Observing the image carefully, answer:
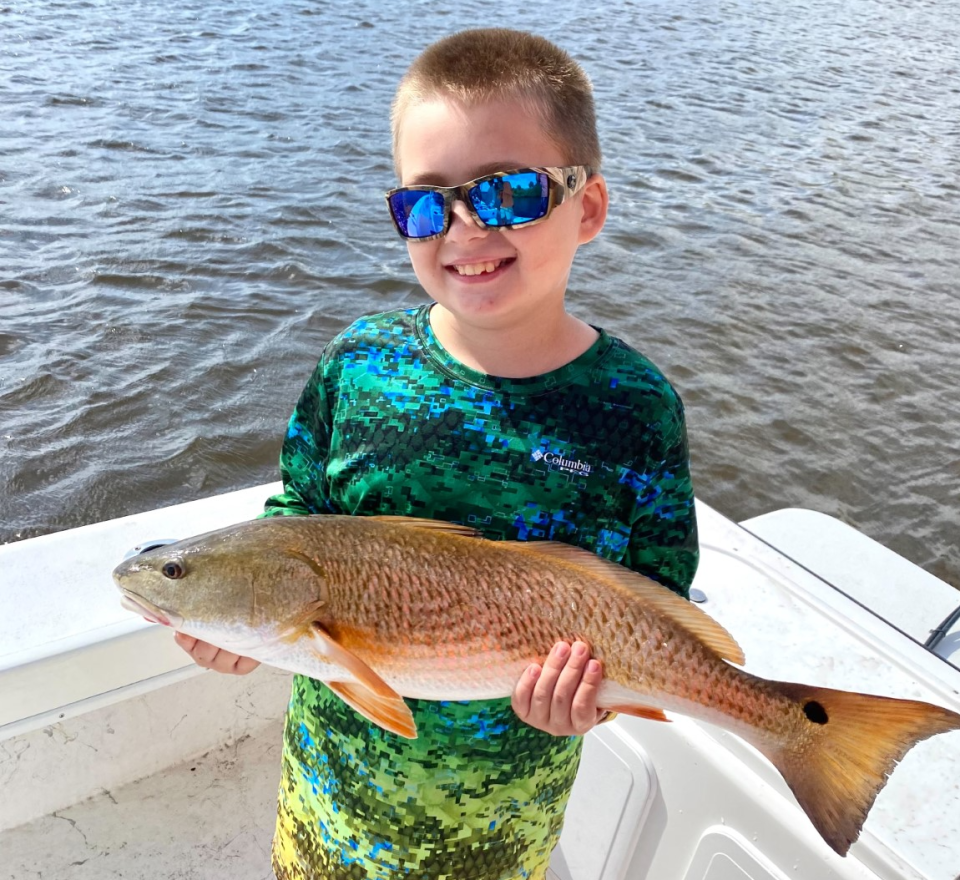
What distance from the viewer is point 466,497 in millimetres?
1741

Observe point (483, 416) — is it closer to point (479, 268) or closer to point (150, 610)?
point (479, 268)

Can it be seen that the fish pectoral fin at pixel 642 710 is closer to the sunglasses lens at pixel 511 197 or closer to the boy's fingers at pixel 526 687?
the boy's fingers at pixel 526 687

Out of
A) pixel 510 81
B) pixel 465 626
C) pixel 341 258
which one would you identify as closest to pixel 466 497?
pixel 465 626

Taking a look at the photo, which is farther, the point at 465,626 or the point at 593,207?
the point at 593,207

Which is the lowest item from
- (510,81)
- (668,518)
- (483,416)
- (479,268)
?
(668,518)

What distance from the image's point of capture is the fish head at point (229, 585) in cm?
161

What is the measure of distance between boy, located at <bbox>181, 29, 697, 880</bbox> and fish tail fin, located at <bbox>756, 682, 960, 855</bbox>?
38cm

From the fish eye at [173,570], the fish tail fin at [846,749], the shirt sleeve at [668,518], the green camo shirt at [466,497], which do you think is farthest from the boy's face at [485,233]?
the fish tail fin at [846,749]

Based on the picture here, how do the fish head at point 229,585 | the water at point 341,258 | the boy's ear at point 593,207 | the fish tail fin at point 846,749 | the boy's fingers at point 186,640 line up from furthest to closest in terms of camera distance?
the water at point 341,258, the boy's ear at point 593,207, the boy's fingers at point 186,640, the fish head at point 229,585, the fish tail fin at point 846,749

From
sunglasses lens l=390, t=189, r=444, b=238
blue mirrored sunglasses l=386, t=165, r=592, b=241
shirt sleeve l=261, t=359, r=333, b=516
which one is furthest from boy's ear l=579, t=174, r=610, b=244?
shirt sleeve l=261, t=359, r=333, b=516

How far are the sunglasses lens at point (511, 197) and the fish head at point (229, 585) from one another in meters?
0.70

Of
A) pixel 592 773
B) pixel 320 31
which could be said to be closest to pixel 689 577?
pixel 592 773

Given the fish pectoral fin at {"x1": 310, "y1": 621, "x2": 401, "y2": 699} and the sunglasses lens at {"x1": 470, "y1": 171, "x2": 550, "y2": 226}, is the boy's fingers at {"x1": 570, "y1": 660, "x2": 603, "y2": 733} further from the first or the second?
the sunglasses lens at {"x1": 470, "y1": 171, "x2": 550, "y2": 226}

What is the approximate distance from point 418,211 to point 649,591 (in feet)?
2.70
